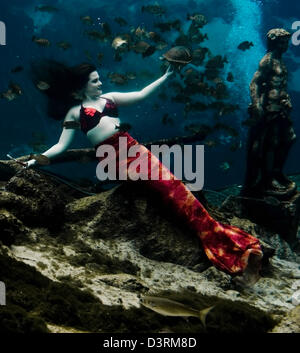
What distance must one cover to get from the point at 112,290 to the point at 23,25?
92.7 feet

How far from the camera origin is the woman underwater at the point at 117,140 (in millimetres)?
4000

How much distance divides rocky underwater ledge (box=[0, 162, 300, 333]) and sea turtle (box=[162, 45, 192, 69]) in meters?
2.22

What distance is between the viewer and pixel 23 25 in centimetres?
2531

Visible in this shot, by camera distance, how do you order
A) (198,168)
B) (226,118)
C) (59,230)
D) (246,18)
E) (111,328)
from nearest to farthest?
(111,328) → (59,230) → (198,168) → (246,18) → (226,118)

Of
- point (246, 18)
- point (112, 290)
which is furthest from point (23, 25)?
point (112, 290)

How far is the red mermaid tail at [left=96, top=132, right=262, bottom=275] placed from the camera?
4008 mm

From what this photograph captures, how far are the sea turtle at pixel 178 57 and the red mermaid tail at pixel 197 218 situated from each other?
5.49 feet

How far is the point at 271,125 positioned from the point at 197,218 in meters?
3.14

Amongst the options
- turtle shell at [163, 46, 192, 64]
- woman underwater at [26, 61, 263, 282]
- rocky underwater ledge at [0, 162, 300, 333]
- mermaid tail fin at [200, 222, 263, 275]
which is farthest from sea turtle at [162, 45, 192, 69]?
mermaid tail fin at [200, 222, 263, 275]

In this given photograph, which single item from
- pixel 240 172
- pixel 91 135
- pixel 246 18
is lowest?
pixel 240 172

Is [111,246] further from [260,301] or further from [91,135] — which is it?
[260,301]

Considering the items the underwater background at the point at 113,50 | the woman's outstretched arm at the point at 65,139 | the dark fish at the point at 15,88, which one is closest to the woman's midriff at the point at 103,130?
the woman's outstretched arm at the point at 65,139
